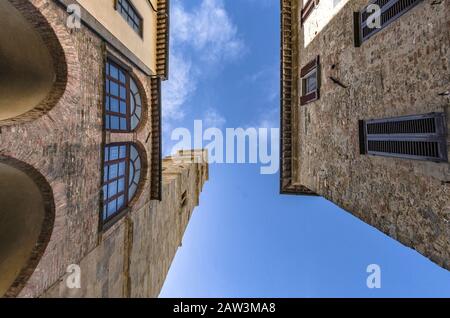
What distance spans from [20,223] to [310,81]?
13.4 m

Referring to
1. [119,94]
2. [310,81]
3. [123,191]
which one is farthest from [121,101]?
[310,81]

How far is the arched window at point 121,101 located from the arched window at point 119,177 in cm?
85

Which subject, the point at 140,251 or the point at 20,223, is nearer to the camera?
the point at 20,223

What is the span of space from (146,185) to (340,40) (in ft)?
33.9

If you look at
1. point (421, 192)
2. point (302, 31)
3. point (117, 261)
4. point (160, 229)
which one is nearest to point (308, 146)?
point (302, 31)

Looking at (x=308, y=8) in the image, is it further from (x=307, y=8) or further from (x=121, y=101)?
(x=121, y=101)

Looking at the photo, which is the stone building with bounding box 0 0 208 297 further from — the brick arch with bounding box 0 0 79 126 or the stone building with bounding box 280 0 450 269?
the stone building with bounding box 280 0 450 269

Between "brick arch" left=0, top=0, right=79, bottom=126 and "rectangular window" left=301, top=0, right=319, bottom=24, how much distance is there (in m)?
11.0

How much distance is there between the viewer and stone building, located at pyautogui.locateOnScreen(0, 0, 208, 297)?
684cm

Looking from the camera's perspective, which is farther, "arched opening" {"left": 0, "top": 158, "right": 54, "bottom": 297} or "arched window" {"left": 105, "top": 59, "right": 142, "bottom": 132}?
"arched window" {"left": 105, "top": 59, "right": 142, "bottom": 132}

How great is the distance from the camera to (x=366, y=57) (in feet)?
31.4

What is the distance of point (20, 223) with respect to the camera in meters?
7.86

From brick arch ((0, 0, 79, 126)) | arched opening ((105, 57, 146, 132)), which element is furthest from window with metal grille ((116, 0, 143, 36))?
brick arch ((0, 0, 79, 126))

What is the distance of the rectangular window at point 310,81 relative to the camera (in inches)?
524
